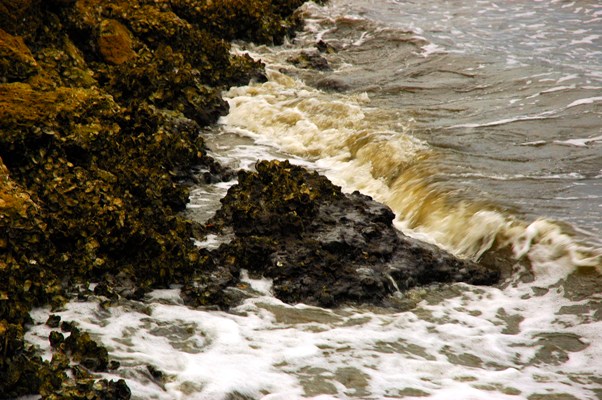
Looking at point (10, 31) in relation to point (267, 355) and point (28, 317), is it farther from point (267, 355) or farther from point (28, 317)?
point (267, 355)

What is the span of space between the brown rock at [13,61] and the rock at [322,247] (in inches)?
84.2

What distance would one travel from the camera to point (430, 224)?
21.9 ft

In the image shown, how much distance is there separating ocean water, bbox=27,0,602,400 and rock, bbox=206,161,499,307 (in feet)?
0.52

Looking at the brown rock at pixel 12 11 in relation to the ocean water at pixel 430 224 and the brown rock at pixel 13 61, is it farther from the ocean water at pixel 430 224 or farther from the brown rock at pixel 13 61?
the ocean water at pixel 430 224

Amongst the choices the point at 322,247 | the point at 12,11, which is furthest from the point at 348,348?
the point at 12,11

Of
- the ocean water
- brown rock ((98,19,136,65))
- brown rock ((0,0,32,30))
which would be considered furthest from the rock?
brown rock ((98,19,136,65))

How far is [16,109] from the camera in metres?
5.33

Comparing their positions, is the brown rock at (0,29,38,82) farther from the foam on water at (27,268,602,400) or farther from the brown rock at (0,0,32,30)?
the foam on water at (27,268,602,400)

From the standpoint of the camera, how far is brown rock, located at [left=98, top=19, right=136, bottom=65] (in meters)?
8.98

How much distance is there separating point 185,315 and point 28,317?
101cm

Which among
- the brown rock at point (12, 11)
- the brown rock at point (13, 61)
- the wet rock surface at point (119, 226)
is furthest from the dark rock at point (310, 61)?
the brown rock at point (13, 61)

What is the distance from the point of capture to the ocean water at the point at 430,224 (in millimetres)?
4090

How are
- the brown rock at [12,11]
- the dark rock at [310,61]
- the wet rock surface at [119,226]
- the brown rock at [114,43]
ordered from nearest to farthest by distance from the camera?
the wet rock surface at [119,226] < the brown rock at [12,11] < the brown rock at [114,43] < the dark rock at [310,61]

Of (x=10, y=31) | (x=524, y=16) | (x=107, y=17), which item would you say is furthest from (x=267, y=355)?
(x=524, y=16)
